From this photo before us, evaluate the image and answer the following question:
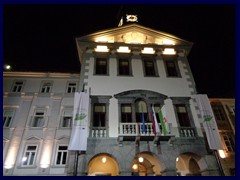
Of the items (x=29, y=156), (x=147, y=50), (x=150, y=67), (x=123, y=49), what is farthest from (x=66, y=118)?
→ (x=147, y=50)

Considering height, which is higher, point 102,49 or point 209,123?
point 102,49

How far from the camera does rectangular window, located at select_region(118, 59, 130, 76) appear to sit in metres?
17.1

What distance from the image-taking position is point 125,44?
1831 cm

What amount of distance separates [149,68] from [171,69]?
6.94 feet

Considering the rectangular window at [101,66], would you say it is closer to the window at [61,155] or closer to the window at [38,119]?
the window at [38,119]

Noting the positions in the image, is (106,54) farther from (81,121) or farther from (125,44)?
(81,121)

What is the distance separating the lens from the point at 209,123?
44.5ft

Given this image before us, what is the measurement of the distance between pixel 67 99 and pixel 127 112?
723 centimetres

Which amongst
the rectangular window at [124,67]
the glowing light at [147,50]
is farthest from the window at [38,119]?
the glowing light at [147,50]

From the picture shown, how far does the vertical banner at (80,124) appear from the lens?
39.0ft

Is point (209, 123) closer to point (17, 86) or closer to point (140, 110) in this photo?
point (140, 110)

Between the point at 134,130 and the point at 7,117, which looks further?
the point at 7,117

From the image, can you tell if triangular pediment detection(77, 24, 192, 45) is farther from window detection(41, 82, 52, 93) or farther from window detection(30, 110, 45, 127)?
window detection(30, 110, 45, 127)

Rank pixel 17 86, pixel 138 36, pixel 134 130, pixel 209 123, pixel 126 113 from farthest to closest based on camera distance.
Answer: pixel 17 86 < pixel 138 36 < pixel 126 113 < pixel 209 123 < pixel 134 130
